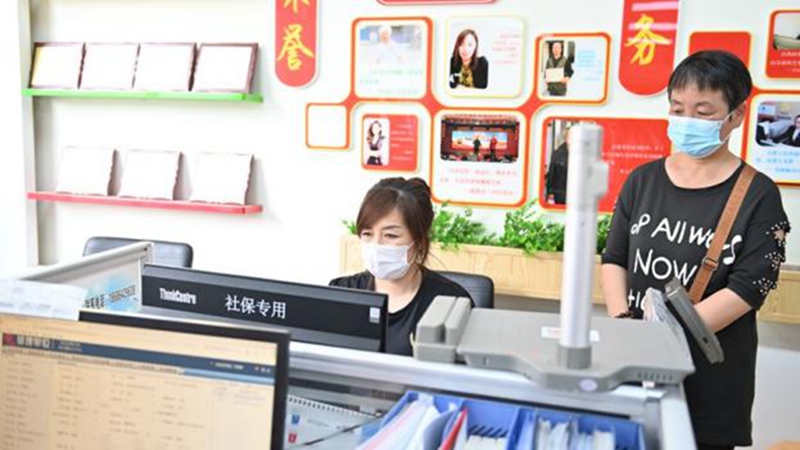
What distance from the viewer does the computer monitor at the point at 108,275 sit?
119cm

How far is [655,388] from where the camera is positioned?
0.87 metres

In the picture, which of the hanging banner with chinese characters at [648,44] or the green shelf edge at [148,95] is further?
the green shelf edge at [148,95]

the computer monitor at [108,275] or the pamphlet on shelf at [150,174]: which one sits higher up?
the pamphlet on shelf at [150,174]

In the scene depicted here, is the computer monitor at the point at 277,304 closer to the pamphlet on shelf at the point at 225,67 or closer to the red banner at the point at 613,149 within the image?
the red banner at the point at 613,149

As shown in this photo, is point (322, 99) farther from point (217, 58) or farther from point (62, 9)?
point (62, 9)

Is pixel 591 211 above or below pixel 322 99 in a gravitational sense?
below

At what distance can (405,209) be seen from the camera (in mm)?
1737

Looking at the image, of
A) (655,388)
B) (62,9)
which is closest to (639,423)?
(655,388)

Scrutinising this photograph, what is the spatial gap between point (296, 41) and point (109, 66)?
3.17 feet

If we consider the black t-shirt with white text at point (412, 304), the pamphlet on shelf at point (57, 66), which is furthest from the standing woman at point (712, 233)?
the pamphlet on shelf at point (57, 66)

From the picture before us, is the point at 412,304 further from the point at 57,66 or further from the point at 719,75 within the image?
the point at 57,66

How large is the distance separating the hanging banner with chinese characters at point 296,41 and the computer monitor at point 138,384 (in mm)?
2225

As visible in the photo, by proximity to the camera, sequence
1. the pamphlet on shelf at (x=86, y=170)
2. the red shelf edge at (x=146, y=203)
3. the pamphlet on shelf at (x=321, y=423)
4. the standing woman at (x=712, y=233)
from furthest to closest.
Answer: the pamphlet on shelf at (x=86, y=170), the red shelf edge at (x=146, y=203), the standing woman at (x=712, y=233), the pamphlet on shelf at (x=321, y=423)

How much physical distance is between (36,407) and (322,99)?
2235mm
